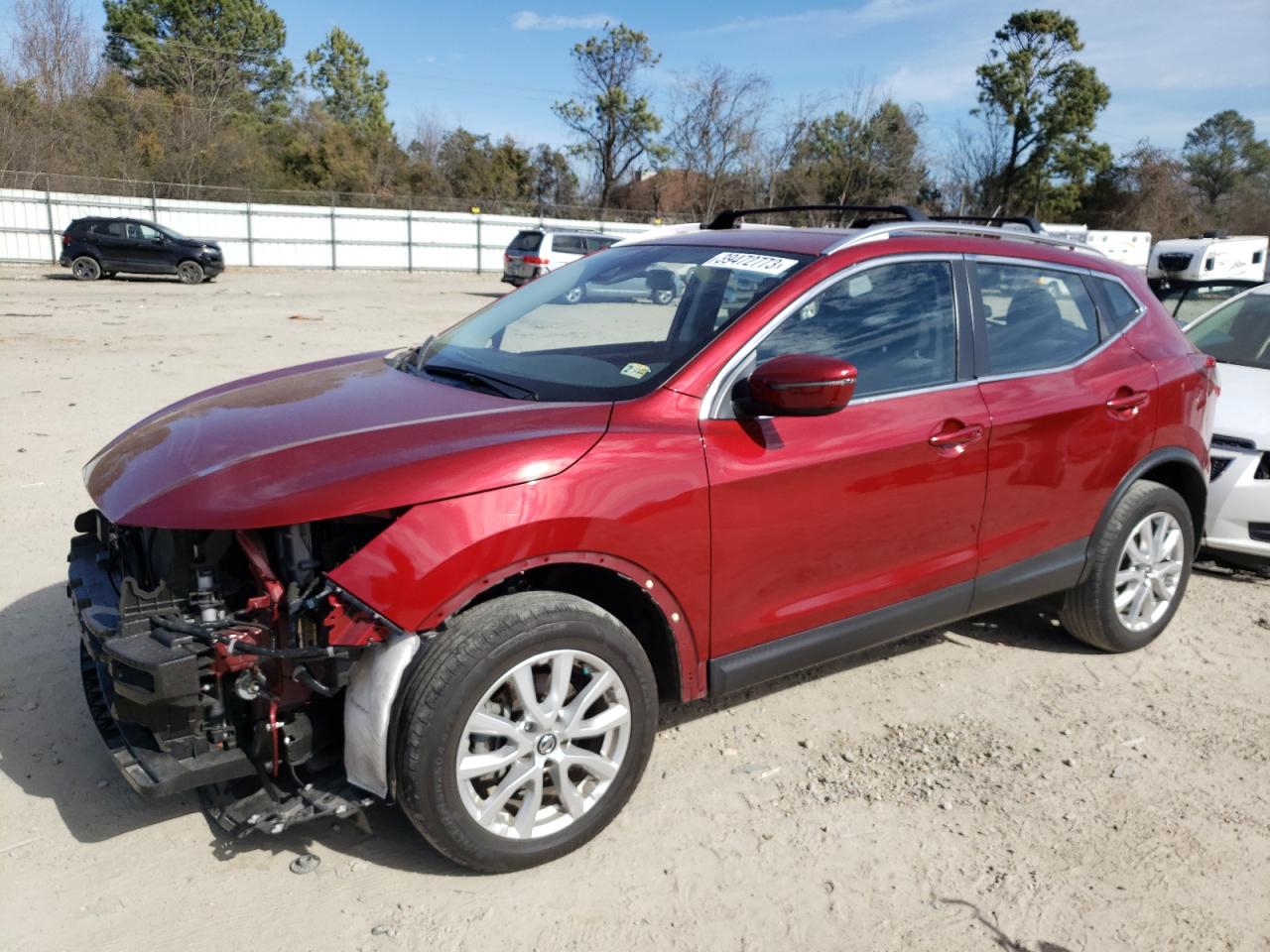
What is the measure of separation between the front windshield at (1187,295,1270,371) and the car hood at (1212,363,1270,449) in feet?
0.58

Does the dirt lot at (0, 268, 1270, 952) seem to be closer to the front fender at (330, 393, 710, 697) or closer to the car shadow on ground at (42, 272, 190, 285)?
the front fender at (330, 393, 710, 697)

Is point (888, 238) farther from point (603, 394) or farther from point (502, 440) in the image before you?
point (502, 440)

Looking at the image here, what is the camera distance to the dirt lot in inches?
107

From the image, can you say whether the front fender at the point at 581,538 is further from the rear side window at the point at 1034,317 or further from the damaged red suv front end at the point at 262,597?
the rear side window at the point at 1034,317

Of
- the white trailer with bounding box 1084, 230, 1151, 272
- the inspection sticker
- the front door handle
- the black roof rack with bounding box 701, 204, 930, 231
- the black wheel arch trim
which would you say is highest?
the white trailer with bounding box 1084, 230, 1151, 272

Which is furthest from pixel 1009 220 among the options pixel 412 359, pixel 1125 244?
pixel 1125 244

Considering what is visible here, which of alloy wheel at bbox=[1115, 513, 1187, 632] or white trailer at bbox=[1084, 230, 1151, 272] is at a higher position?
white trailer at bbox=[1084, 230, 1151, 272]

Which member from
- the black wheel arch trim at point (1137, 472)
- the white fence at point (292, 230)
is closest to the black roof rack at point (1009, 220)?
the black wheel arch trim at point (1137, 472)

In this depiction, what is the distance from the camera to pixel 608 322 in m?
4.08

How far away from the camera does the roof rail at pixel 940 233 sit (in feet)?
11.9

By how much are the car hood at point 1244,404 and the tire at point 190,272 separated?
2374 cm

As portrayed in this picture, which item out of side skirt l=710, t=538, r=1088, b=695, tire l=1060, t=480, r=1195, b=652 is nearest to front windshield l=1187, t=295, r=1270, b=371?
tire l=1060, t=480, r=1195, b=652

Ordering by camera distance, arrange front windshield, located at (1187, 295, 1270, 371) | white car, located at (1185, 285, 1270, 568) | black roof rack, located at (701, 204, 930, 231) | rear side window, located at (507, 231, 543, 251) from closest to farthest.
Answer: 1. black roof rack, located at (701, 204, 930, 231)
2. white car, located at (1185, 285, 1270, 568)
3. front windshield, located at (1187, 295, 1270, 371)
4. rear side window, located at (507, 231, 543, 251)

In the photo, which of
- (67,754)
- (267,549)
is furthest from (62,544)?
(267,549)
